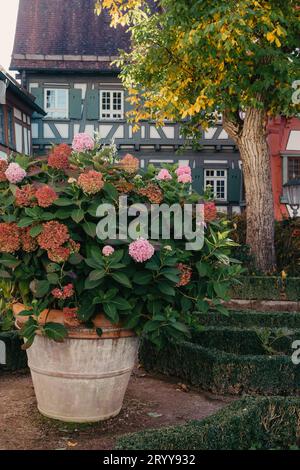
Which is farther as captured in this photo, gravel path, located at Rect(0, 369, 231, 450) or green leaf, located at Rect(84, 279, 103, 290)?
gravel path, located at Rect(0, 369, 231, 450)

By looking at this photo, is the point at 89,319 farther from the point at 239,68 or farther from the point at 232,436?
the point at 239,68

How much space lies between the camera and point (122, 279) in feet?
13.5

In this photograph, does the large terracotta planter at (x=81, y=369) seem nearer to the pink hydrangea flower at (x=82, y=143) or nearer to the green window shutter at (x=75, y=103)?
the pink hydrangea flower at (x=82, y=143)

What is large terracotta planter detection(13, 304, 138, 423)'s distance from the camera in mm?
4387

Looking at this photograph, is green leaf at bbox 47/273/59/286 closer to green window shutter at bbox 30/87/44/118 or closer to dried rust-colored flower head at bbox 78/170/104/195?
dried rust-colored flower head at bbox 78/170/104/195

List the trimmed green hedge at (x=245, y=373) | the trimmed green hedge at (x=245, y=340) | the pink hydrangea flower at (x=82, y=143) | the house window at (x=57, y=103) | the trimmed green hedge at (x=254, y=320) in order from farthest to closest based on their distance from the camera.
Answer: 1. the house window at (x=57, y=103)
2. the trimmed green hedge at (x=254, y=320)
3. the trimmed green hedge at (x=245, y=340)
4. the trimmed green hedge at (x=245, y=373)
5. the pink hydrangea flower at (x=82, y=143)

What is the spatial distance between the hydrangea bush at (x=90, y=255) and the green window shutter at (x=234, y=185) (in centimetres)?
1775

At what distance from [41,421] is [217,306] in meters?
1.59

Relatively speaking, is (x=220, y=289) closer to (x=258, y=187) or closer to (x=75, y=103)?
(x=258, y=187)

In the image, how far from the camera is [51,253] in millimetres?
4098

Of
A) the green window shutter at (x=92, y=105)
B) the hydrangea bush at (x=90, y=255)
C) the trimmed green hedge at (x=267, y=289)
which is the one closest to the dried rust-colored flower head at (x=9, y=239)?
the hydrangea bush at (x=90, y=255)

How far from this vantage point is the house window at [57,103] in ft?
72.1

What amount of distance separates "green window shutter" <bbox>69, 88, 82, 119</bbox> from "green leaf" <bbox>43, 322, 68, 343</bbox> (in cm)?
1821

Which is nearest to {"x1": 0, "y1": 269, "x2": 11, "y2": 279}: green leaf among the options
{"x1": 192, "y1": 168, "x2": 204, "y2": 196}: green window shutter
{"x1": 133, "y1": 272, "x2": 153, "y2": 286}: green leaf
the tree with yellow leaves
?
{"x1": 133, "y1": 272, "x2": 153, "y2": 286}: green leaf
